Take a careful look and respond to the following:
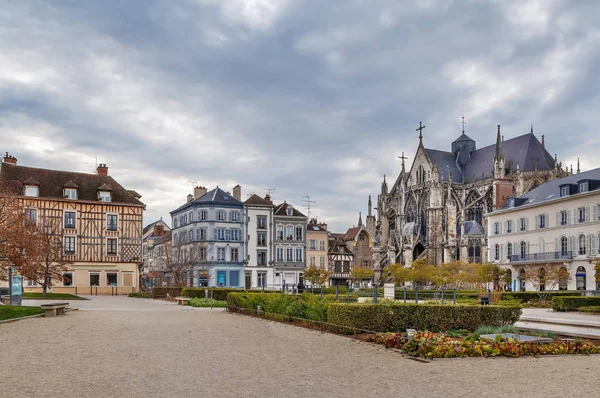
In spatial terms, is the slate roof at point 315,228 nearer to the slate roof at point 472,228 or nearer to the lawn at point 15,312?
the slate roof at point 472,228

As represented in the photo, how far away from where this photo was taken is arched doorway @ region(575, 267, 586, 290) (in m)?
40.2

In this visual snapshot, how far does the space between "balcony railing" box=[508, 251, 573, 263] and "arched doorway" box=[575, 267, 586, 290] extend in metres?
1.04

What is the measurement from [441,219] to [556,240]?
2499cm

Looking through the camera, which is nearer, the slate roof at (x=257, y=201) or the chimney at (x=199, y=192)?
the slate roof at (x=257, y=201)

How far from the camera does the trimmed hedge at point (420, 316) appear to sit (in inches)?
571

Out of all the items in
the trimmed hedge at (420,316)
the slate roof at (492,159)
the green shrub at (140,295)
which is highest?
the slate roof at (492,159)

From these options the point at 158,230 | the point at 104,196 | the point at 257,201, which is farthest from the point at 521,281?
the point at 158,230

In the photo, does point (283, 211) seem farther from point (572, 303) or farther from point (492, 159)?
point (572, 303)

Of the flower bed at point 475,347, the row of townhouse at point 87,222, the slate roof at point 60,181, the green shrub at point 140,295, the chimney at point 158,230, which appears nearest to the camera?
the flower bed at point 475,347

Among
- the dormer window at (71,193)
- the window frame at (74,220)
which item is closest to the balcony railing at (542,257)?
the window frame at (74,220)

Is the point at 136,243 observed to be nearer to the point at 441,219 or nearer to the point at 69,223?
the point at 69,223

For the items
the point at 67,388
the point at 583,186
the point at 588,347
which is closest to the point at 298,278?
the point at 583,186

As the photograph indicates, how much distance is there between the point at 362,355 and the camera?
10.9 meters

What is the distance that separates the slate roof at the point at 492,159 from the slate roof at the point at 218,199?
2820 cm
